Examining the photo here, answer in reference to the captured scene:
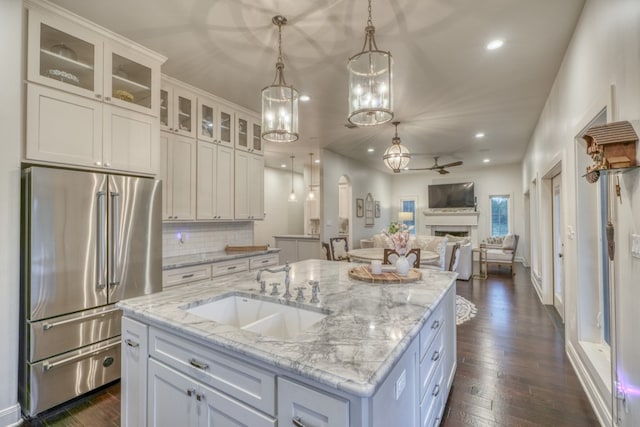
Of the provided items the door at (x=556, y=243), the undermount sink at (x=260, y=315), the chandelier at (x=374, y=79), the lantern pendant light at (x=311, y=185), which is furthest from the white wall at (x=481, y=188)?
the undermount sink at (x=260, y=315)

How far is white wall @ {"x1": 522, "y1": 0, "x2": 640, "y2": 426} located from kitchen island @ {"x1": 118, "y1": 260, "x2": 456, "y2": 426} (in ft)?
3.00

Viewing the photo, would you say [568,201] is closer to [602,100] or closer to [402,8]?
[602,100]

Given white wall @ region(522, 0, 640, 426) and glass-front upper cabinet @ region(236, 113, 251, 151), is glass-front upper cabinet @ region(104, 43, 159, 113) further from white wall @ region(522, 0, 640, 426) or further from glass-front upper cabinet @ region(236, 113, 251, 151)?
white wall @ region(522, 0, 640, 426)

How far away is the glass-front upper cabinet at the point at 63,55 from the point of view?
215cm

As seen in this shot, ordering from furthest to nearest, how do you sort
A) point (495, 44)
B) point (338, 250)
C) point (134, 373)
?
point (338, 250) < point (495, 44) < point (134, 373)

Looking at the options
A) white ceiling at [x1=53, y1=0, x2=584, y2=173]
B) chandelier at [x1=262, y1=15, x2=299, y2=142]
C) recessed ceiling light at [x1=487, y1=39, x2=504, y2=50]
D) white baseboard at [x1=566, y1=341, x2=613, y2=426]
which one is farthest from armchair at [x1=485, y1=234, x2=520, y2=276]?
chandelier at [x1=262, y1=15, x2=299, y2=142]

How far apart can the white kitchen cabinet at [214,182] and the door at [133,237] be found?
3.05 ft

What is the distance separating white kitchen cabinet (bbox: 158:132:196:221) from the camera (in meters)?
3.35

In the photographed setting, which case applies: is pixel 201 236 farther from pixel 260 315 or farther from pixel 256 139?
pixel 260 315

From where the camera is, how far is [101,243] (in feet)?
7.85

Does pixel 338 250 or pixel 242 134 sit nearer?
pixel 242 134

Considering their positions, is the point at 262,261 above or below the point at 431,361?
above

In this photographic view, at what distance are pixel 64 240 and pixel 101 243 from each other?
0.78 ft

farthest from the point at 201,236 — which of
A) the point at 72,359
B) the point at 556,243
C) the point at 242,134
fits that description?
the point at 556,243
